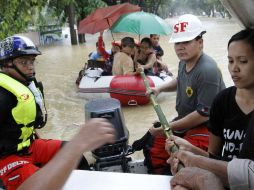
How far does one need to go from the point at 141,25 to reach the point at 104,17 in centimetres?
164

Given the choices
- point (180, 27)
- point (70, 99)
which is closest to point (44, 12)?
point (70, 99)

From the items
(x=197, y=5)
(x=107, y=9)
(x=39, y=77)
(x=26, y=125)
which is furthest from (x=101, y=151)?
(x=197, y=5)

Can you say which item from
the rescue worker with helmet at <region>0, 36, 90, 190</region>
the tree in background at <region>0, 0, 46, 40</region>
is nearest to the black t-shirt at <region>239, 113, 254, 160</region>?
the rescue worker with helmet at <region>0, 36, 90, 190</region>

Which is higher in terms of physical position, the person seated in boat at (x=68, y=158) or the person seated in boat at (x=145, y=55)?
the person seated in boat at (x=68, y=158)

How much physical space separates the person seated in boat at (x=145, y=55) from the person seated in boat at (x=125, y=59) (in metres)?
0.36


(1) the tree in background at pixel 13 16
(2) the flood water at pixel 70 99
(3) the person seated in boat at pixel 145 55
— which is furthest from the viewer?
(3) the person seated in boat at pixel 145 55

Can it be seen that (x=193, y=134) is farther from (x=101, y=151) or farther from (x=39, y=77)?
(x=39, y=77)

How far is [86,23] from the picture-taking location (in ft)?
33.4

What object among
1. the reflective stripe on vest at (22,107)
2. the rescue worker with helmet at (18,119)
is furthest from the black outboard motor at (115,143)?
the reflective stripe on vest at (22,107)

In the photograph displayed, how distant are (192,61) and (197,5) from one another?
248 ft

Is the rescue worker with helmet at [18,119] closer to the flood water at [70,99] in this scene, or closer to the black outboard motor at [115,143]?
the black outboard motor at [115,143]

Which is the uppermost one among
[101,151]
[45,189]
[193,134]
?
[45,189]

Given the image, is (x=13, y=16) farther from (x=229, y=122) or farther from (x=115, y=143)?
(x=229, y=122)

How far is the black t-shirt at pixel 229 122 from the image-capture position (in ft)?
6.93
